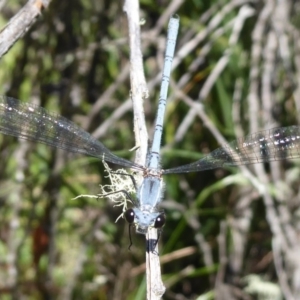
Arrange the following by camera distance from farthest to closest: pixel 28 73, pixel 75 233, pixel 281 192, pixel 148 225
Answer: pixel 75 233 → pixel 28 73 → pixel 281 192 → pixel 148 225

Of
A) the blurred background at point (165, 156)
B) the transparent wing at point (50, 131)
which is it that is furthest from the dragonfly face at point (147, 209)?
the blurred background at point (165, 156)

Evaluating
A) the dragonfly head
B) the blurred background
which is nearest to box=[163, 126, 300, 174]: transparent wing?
the dragonfly head

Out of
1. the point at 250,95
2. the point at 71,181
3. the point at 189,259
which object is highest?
the point at 250,95

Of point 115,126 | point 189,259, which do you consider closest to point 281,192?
point 189,259

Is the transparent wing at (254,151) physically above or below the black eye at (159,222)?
above

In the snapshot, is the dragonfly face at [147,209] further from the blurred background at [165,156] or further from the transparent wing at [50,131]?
the blurred background at [165,156]

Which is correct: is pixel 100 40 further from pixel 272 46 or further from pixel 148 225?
pixel 148 225

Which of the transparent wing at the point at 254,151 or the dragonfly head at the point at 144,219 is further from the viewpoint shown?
the transparent wing at the point at 254,151
